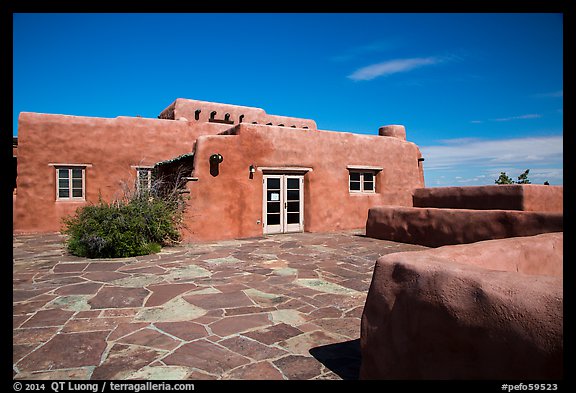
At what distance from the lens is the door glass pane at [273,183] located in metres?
11.3

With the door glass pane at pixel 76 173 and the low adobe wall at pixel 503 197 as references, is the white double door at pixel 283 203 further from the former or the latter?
the door glass pane at pixel 76 173

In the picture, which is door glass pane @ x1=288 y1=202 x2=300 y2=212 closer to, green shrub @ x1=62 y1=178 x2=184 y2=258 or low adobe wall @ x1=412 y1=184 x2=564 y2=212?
green shrub @ x1=62 y1=178 x2=184 y2=258

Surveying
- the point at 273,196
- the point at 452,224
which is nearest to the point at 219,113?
the point at 273,196

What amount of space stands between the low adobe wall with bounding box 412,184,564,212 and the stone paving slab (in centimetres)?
435

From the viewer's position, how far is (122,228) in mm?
7594

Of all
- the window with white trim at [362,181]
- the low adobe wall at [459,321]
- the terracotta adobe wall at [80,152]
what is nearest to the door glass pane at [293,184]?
the window with white trim at [362,181]

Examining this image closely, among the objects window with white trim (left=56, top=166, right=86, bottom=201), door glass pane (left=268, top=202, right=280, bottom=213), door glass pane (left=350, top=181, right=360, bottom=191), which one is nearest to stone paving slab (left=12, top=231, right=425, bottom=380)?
door glass pane (left=268, top=202, right=280, bottom=213)

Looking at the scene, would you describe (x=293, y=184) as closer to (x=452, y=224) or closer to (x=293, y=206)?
(x=293, y=206)

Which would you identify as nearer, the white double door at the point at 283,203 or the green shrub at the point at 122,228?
the green shrub at the point at 122,228

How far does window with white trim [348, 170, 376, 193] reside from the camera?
12984 mm

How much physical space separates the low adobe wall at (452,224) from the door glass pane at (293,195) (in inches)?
104
